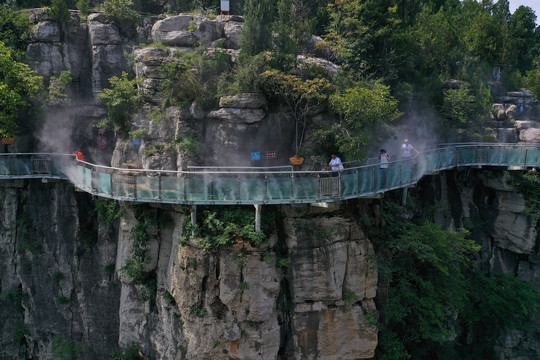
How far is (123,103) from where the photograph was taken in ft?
58.6

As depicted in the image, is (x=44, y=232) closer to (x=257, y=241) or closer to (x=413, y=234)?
(x=257, y=241)

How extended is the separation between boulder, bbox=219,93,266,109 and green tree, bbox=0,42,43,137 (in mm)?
8196

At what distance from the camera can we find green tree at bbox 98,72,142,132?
17.8 metres

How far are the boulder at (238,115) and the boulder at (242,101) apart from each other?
0.48 feet

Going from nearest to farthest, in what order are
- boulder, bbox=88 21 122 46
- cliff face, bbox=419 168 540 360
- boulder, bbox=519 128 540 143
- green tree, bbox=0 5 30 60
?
green tree, bbox=0 5 30 60, boulder, bbox=88 21 122 46, cliff face, bbox=419 168 540 360, boulder, bbox=519 128 540 143

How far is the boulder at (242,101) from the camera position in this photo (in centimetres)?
1622

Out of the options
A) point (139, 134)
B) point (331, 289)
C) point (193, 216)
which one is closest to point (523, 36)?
point (331, 289)

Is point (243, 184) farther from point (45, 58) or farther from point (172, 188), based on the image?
point (45, 58)

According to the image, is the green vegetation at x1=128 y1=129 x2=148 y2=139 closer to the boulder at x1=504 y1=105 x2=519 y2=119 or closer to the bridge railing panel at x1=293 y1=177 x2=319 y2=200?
the bridge railing panel at x1=293 y1=177 x2=319 y2=200

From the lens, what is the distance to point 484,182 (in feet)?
75.0

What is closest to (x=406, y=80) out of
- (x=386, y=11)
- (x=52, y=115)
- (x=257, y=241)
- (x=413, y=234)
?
(x=386, y=11)

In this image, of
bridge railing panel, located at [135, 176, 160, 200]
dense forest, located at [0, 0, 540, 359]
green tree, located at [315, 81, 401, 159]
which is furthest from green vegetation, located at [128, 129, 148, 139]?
green tree, located at [315, 81, 401, 159]

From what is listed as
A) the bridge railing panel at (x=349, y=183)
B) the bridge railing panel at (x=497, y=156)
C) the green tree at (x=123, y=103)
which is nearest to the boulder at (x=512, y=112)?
the bridge railing panel at (x=497, y=156)

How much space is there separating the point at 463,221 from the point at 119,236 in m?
16.4
